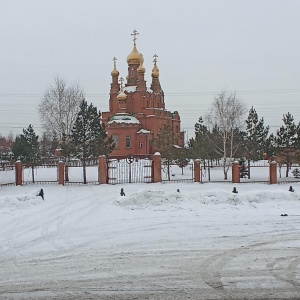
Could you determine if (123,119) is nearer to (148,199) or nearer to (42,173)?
(42,173)

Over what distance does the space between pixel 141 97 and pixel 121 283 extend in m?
51.5

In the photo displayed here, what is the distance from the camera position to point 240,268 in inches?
328

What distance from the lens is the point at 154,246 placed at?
10391 mm

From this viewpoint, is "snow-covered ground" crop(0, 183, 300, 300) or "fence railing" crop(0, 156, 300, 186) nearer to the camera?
"snow-covered ground" crop(0, 183, 300, 300)

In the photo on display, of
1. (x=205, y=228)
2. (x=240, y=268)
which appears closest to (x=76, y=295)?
(x=240, y=268)

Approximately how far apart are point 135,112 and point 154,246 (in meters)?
48.7

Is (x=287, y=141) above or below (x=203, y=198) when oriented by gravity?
above

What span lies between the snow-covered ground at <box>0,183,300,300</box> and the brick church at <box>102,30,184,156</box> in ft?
117

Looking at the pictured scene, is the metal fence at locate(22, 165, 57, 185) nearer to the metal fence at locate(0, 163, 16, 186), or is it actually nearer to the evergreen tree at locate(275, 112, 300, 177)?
the metal fence at locate(0, 163, 16, 186)

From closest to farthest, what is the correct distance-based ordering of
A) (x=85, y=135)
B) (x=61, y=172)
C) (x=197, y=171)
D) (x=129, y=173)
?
(x=61, y=172)
(x=197, y=171)
(x=85, y=135)
(x=129, y=173)

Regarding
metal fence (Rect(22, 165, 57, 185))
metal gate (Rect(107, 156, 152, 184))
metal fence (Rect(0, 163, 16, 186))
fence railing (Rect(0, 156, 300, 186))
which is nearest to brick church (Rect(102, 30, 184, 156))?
fence railing (Rect(0, 156, 300, 186))

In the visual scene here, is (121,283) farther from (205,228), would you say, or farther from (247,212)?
(247,212)

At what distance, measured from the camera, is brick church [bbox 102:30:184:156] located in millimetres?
54625

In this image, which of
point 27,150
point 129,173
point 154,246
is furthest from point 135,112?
point 154,246
